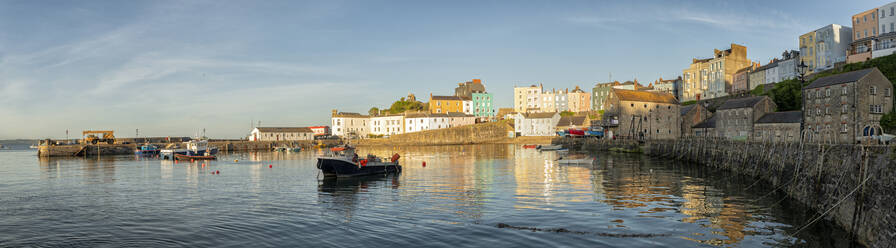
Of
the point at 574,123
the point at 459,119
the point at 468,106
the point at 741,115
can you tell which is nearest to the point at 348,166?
the point at 741,115

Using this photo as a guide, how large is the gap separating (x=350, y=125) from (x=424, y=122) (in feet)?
79.9

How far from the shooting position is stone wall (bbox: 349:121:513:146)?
12850 cm

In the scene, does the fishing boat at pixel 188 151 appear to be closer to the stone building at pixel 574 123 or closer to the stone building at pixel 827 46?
the stone building at pixel 574 123

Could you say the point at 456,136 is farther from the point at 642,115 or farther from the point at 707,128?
the point at 707,128

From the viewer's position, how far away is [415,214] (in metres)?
20.7

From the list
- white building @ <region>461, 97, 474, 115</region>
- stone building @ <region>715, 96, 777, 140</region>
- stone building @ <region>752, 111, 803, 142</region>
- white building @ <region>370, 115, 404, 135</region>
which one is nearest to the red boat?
stone building @ <region>752, 111, 803, 142</region>

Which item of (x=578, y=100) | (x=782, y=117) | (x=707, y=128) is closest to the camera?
(x=782, y=117)

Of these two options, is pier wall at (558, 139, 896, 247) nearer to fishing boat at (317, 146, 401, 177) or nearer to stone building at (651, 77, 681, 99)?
fishing boat at (317, 146, 401, 177)

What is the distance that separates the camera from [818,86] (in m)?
47.8

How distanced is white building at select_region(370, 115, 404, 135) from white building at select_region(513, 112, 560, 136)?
3387cm

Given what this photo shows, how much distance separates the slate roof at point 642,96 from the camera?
77.8 metres

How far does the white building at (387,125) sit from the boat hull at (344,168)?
104m

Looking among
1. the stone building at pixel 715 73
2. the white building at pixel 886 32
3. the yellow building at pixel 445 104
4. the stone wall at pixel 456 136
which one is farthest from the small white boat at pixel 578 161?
the yellow building at pixel 445 104

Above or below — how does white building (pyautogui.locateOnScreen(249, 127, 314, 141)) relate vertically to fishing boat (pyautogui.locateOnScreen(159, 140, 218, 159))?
above
